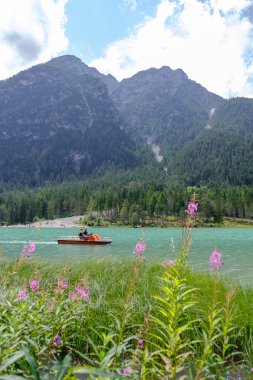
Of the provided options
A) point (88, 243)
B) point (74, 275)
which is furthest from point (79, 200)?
point (74, 275)

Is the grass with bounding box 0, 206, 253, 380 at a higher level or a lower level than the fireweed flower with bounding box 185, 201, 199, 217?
lower

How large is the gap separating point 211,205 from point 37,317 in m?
138

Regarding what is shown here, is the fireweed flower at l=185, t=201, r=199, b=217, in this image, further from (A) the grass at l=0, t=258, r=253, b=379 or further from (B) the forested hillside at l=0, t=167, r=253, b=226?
(B) the forested hillside at l=0, t=167, r=253, b=226

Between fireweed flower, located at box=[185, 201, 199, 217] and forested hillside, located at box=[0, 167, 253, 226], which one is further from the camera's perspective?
forested hillside, located at box=[0, 167, 253, 226]

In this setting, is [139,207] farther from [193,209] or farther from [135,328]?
[193,209]

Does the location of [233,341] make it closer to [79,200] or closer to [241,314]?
[241,314]

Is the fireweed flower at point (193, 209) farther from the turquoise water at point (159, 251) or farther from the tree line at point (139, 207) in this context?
the tree line at point (139, 207)

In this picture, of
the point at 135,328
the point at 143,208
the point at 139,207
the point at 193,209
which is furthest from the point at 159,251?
the point at 143,208

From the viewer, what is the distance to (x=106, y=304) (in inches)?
295

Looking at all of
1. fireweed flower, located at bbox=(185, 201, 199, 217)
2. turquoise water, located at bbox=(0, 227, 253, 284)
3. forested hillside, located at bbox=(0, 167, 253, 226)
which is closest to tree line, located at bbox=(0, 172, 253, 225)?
forested hillside, located at bbox=(0, 167, 253, 226)

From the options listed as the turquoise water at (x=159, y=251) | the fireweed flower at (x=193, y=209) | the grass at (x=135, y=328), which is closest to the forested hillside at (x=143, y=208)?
the turquoise water at (x=159, y=251)

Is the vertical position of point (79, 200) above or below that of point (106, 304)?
above

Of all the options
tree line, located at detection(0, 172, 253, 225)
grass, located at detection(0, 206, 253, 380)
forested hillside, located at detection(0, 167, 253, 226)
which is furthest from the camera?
tree line, located at detection(0, 172, 253, 225)

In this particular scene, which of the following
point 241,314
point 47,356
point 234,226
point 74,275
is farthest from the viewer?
point 234,226
